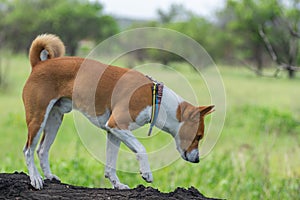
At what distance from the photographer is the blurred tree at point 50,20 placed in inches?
1222

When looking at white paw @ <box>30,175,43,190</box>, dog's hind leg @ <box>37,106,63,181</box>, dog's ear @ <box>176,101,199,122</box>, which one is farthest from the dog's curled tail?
dog's ear @ <box>176,101,199,122</box>

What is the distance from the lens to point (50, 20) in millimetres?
33750

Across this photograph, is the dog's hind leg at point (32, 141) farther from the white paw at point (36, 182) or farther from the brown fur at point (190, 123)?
the brown fur at point (190, 123)

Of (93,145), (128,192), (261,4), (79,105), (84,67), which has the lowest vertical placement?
(128,192)

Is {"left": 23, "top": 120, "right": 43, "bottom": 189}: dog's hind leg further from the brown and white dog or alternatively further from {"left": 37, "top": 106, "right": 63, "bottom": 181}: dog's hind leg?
{"left": 37, "top": 106, "right": 63, "bottom": 181}: dog's hind leg

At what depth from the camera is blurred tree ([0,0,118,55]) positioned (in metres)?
31.0

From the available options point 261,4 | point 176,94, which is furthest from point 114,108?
point 261,4

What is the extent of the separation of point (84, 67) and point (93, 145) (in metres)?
0.80

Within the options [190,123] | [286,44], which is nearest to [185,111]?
[190,123]

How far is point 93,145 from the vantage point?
202 inches

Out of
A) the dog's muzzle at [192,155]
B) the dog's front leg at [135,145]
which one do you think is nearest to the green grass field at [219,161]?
the dog's muzzle at [192,155]

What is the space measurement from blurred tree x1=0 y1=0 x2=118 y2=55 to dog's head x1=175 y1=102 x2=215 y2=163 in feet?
77.3

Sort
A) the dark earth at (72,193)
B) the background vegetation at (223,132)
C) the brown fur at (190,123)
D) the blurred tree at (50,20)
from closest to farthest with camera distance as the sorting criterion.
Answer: the dark earth at (72,193) < the brown fur at (190,123) < the background vegetation at (223,132) < the blurred tree at (50,20)

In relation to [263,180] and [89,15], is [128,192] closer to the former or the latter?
[263,180]
